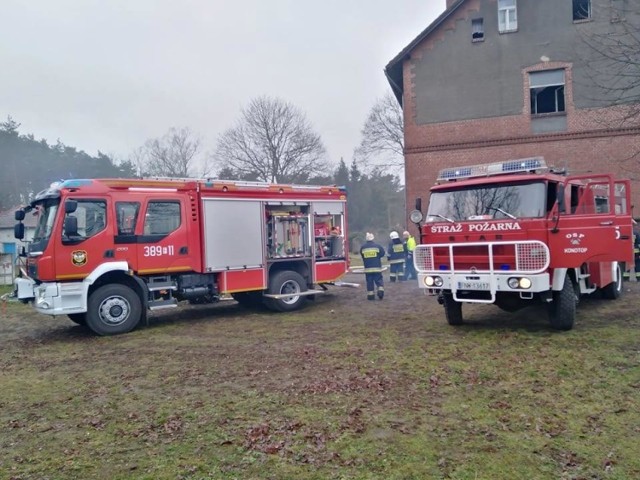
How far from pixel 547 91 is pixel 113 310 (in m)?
16.9

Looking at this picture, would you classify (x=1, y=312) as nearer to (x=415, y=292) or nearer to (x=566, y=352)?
(x=415, y=292)

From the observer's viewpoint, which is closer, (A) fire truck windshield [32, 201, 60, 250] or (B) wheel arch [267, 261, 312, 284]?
(A) fire truck windshield [32, 201, 60, 250]

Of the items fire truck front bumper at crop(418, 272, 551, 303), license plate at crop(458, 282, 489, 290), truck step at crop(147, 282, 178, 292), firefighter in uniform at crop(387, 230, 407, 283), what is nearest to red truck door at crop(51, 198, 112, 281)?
truck step at crop(147, 282, 178, 292)

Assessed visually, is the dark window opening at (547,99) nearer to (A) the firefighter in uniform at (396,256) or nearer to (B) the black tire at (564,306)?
(A) the firefighter in uniform at (396,256)

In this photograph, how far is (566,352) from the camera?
665 cm

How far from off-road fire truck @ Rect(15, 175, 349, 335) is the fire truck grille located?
12.7 ft

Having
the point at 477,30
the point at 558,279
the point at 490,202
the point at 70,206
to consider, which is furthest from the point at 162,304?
the point at 477,30

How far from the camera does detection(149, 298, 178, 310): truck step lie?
9.66 meters

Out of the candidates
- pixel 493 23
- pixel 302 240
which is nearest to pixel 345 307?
pixel 302 240

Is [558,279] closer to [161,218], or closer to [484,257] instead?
[484,257]

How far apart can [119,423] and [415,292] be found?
9.96 m

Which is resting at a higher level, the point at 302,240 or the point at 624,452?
the point at 302,240

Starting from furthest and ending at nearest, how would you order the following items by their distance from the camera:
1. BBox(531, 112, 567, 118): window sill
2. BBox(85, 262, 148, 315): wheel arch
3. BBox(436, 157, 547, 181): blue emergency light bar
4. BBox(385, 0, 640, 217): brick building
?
BBox(531, 112, 567, 118): window sill, BBox(385, 0, 640, 217): brick building, BBox(85, 262, 148, 315): wheel arch, BBox(436, 157, 547, 181): blue emergency light bar

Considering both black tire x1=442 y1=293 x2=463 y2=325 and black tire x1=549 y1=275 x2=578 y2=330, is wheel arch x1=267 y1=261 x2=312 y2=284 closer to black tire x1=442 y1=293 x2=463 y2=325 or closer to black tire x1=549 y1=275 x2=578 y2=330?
black tire x1=442 y1=293 x2=463 y2=325
